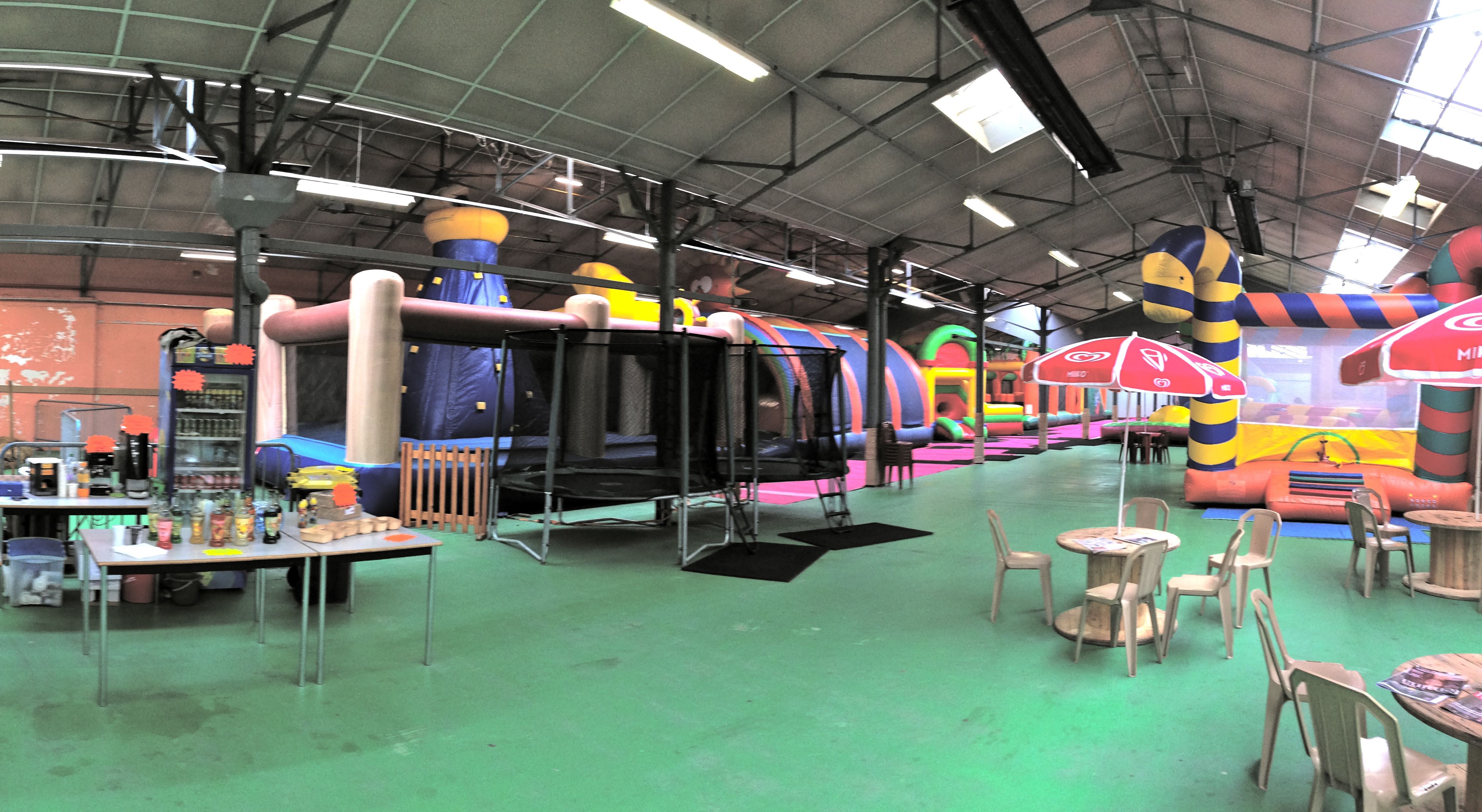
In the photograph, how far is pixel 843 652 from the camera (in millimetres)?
4645

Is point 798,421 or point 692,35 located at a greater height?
point 692,35

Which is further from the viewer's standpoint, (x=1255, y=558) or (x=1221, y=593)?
(x=1255, y=558)

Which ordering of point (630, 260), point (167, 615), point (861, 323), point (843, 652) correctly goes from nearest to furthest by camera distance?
1. point (843, 652)
2. point (167, 615)
3. point (630, 260)
4. point (861, 323)

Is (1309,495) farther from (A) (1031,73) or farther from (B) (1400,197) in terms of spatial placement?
(A) (1031,73)

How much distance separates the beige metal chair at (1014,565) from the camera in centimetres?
527

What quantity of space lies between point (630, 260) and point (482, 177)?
6.25 meters

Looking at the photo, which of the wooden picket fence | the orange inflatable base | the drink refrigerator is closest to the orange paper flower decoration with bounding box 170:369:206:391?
the drink refrigerator

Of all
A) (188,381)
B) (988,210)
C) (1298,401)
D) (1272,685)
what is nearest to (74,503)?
(188,381)

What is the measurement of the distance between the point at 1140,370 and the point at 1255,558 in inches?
60.7

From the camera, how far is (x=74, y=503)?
16.8 feet

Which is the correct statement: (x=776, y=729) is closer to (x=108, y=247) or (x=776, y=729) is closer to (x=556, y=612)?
(x=556, y=612)

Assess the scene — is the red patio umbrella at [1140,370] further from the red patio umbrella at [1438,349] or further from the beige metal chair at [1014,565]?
the red patio umbrella at [1438,349]

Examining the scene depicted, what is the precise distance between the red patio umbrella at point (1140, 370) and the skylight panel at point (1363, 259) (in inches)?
513

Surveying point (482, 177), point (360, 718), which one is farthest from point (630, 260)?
point (360, 718)
